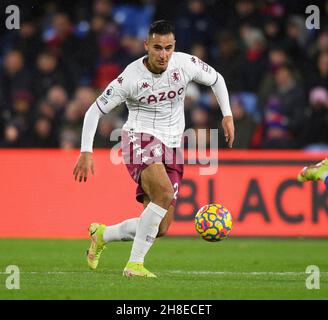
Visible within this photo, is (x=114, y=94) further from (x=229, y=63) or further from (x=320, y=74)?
(x=320, y=74)

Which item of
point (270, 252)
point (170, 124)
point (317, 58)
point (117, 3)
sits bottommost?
point (270, 252)

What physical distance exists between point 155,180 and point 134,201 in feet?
17.1

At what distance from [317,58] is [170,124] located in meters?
6.98

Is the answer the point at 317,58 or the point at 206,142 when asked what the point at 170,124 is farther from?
the point at 317,58

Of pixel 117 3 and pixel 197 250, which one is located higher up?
pixel 117 3

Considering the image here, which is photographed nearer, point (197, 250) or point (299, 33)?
point (197, 250)

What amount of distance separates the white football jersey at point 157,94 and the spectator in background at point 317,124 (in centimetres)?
588

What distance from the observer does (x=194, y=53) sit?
15.8 m

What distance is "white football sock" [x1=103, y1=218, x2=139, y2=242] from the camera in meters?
9.34

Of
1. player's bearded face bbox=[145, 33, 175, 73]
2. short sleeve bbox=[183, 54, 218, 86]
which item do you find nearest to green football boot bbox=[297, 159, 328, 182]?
short sleeve bbox=[183, 54, 218, 86]

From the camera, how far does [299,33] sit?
1612cm

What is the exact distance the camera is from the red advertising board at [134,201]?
13.9 meters

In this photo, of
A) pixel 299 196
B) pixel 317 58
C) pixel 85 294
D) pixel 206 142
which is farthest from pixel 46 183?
pixel 85 294
